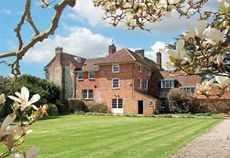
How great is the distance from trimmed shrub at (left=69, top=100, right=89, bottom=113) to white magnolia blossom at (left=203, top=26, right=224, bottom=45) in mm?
49847

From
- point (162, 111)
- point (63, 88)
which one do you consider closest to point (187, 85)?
point (162, 111)

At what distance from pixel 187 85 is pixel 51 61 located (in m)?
18.3

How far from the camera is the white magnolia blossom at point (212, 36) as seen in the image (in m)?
1.83

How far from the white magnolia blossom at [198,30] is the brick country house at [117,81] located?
45.7 metres

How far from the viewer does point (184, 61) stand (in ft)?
6.52

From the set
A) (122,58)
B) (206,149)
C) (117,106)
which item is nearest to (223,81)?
(206,149)

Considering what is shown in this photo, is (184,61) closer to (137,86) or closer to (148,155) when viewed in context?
(148,155)

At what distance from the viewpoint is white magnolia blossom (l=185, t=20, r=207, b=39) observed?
1.87 metres

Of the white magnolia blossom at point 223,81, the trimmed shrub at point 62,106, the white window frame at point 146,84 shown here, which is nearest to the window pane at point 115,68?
the white window frame at point 146,84

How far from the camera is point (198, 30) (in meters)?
1.89

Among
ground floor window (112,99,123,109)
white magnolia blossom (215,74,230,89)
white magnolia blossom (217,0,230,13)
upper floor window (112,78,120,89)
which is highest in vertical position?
upper floor window (112,78,120,89)

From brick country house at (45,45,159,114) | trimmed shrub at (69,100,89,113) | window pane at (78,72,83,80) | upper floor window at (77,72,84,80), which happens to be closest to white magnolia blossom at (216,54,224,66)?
brick country house at (45,45,159,114)

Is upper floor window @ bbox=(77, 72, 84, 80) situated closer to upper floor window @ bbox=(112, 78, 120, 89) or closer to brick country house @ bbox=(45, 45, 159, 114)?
brick country house @ bbox=(45, 45, 159, 114)

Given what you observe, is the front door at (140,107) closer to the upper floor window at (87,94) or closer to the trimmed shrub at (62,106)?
the upper floor window at (87,94)
